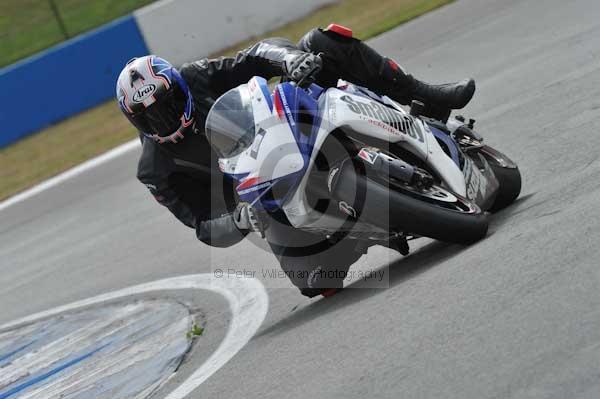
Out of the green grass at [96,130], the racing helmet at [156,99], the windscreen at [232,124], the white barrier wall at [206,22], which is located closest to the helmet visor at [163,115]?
the racing helmet at [156,99]

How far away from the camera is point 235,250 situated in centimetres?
759

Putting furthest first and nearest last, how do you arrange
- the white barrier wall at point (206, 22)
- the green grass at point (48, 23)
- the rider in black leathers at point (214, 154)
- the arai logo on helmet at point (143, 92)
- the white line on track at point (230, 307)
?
the green grass at point (48, 23) < the white barrier wall at point (206, 22) < the rider in black leathers at point (214, 154) < the arai logo on helmet at point (143, 92) < the white line on track at point (230, 307)

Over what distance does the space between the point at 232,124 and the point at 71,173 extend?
337 inches

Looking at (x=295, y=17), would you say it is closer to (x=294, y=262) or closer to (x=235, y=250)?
(x=235, y=250)

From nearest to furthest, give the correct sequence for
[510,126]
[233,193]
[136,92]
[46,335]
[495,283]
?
[495,283]
[136,92]
[233,193]
[46,335]
[510,126]

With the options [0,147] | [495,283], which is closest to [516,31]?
[495,283]

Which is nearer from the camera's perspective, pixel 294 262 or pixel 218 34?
pixel 294 262

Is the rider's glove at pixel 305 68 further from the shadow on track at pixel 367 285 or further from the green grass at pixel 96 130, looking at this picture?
the green grass at pixel 96 130

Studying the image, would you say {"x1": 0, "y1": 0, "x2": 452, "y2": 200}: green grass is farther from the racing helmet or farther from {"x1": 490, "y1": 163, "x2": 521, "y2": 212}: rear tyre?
{"x1": 490, "y1": 163, "x2": 521, "y2": 212}: rear tyre

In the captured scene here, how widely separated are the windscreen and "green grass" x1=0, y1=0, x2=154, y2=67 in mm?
12392

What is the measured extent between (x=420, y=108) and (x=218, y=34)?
11229 mm

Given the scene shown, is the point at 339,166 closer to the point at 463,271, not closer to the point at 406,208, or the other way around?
the point at 406,208

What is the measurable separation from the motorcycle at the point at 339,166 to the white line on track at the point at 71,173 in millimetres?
8115

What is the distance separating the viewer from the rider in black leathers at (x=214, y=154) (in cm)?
543
